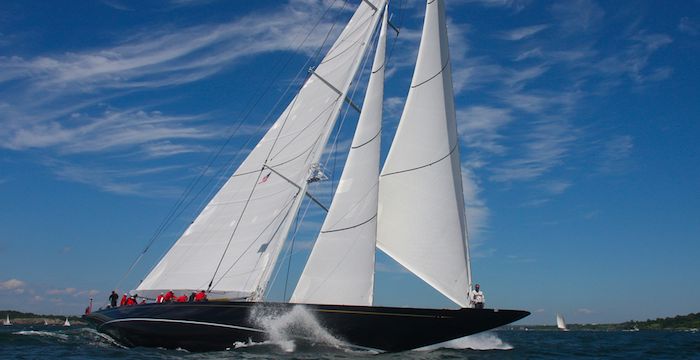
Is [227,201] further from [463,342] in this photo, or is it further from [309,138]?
[463,342]

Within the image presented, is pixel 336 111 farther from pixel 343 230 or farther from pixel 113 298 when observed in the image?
pixel 113 298

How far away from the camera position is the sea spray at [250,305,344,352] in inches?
700

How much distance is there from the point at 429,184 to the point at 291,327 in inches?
247

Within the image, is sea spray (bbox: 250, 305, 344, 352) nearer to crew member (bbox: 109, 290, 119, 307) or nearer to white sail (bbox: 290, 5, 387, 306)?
white sail (bbox: 290, 5, 387, 306)

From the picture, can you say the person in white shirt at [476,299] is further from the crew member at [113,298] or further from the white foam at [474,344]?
the crew member at [113,298]

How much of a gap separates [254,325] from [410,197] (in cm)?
632

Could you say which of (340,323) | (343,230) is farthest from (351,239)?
(340,323)

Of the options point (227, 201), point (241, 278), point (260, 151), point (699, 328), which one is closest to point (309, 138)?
point (260, 151)

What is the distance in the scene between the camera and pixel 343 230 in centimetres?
1903

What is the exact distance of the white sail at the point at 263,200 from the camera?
20672mm

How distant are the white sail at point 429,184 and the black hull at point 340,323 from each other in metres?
0.93

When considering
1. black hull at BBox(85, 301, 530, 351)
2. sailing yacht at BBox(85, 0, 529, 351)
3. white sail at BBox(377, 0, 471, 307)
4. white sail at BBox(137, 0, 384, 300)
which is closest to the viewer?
black hull at BBox(85, 301, 530, 351)

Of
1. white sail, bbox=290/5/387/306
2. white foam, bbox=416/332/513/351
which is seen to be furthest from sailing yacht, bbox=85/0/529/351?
white foam, bbox=416/332/513/351

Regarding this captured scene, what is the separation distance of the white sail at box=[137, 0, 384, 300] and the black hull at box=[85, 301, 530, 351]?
6.32 feet
